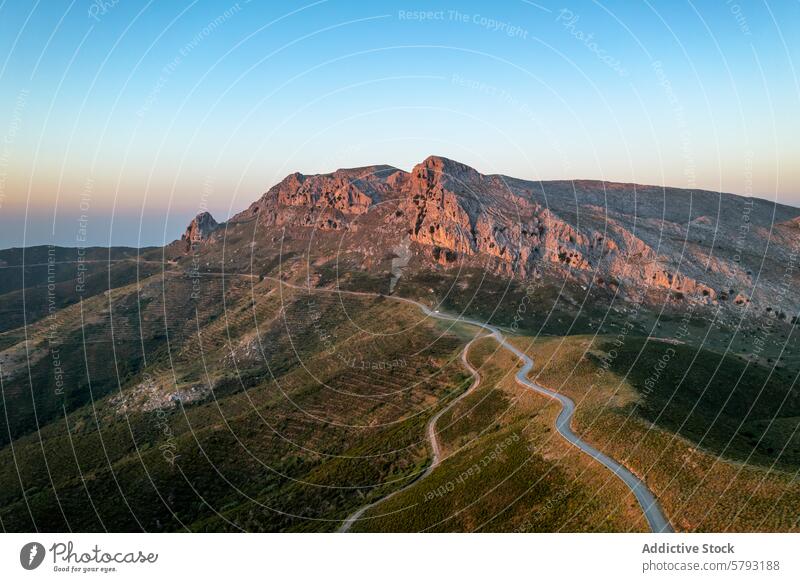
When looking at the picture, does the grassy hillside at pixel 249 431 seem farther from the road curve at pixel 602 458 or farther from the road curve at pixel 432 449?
the road curve at pixel 602 458

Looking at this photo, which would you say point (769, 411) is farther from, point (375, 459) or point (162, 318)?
point (162, 318)

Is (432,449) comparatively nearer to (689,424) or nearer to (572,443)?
(572,443)

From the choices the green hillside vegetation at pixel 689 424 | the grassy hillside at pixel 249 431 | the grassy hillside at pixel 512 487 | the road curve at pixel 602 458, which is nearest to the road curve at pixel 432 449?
the grassy hillside at pixel 512 487
